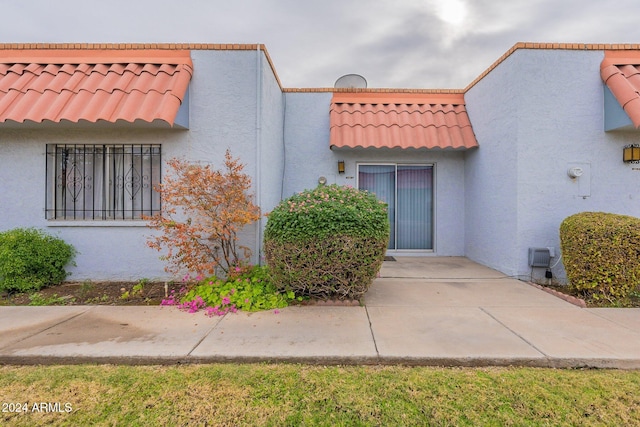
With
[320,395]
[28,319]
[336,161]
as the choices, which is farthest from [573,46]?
[28,319]

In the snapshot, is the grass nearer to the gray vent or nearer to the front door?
the gray vent

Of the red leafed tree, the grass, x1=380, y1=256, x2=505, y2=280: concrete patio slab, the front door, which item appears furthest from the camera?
the front door

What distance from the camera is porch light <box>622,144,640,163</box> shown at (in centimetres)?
551

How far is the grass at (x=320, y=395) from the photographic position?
213 cm

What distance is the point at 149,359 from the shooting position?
9.46ft

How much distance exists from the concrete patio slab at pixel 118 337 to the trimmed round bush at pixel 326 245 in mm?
1243

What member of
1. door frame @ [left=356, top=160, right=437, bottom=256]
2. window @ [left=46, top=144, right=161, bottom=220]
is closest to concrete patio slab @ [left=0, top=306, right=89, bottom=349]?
window @ [left=46, top=144, right=161, bottom=220]

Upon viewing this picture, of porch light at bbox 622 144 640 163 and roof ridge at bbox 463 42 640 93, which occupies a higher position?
roof ridge at bbox 463 42 640 93

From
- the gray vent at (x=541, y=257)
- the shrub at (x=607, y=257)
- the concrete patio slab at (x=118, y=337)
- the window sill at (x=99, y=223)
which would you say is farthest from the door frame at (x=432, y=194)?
the concrete patio slab at (x=118, y=337)

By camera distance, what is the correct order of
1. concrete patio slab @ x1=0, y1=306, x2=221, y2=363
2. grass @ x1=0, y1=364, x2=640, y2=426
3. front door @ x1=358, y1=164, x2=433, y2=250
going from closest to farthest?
1. grass @ x1=0, y1=364, x2=640, y2=426
2. concrete patio slab @ x1=0, y1=306, x2=221, y2=363
3. front door @ x1=358, y1=164, x2=433, y2=250

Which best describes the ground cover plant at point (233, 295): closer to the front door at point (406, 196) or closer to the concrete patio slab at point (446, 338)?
the concrete patio slab at point (446, 338)

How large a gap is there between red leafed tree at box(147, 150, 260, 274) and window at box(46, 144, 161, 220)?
0.60m

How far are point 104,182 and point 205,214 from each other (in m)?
2.50

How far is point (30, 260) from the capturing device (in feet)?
15.9
